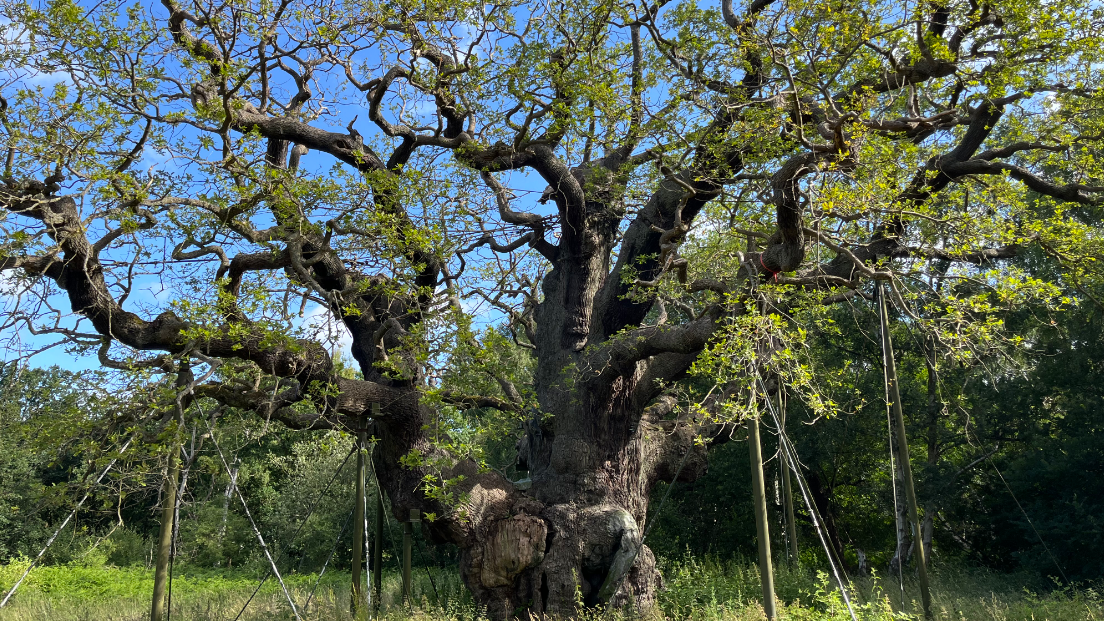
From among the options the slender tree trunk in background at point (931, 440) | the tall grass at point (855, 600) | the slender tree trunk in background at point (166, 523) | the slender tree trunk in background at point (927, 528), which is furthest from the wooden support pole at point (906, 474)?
the slender tree trunk in background at point (927, 528)

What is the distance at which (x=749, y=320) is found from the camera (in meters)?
6.62

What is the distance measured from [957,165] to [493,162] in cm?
546

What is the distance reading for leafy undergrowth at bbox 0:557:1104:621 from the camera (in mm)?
7406

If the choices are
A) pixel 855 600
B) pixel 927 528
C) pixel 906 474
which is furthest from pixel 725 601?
pixel 927 528

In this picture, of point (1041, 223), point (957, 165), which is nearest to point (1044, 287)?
point (1041, 223)

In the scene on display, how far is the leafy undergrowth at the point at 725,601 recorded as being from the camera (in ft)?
24.3

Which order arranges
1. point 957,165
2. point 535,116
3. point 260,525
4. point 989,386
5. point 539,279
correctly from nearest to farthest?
point 957,165
point 535,116
point 539,279
point 989,386
point 260,525

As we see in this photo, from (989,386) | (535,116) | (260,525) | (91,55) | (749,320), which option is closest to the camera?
(749,320)

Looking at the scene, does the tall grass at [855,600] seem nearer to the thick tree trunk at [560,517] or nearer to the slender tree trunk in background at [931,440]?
the thick tree trunk at [560,517]

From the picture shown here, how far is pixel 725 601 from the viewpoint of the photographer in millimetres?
8773

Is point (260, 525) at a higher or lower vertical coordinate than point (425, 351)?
lower

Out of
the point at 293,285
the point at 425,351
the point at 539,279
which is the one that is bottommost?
the point at 425,351

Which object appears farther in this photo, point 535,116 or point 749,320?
point 535,116

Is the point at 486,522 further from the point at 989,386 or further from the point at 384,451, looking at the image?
the point at 989,386
